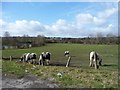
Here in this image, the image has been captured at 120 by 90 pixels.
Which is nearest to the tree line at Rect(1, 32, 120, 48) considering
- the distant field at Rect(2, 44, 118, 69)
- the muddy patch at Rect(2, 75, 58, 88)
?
the distant field at Rect(2, 44, 118, 69)

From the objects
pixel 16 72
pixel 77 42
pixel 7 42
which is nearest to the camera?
pixel 16 72

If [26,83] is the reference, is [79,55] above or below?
below

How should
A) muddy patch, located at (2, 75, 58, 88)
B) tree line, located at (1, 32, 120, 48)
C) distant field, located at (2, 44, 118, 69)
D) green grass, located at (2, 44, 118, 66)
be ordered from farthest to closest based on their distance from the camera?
tree line, located at (1, 32, 120, 48) → green grass, located at (2, 44, 118, 66) → distant field, located at (2, 44, 118, 69) → muddy patch, located at (2, 75, 58, 88)

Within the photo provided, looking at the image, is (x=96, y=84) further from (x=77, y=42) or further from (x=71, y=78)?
(x=77, y=42)

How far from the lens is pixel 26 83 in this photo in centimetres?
1454

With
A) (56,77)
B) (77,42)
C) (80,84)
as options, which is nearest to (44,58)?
(56,77)

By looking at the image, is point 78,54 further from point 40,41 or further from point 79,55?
point 40,41

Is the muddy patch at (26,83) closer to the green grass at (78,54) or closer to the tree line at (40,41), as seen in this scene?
the green grass at (78,54)

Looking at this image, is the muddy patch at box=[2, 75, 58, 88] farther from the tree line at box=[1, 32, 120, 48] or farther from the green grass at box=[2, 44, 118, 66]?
the tree line at box=[1, 32, 120, 48]

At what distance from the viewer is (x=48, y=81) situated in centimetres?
1491

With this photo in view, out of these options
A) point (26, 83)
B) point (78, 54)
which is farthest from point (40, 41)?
point (26, 83)

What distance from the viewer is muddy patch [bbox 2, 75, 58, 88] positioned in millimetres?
13984

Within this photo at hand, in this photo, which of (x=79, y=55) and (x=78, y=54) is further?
(x=78, y=54)

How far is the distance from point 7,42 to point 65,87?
59.2 metres
